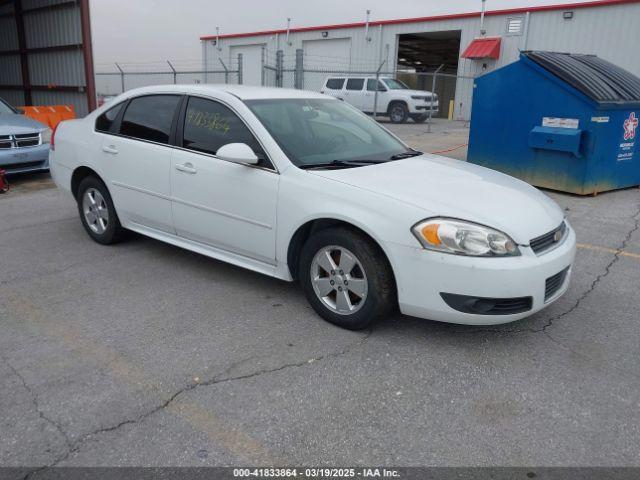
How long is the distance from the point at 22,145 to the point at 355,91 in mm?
16295

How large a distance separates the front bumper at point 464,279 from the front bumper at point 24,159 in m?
7.23

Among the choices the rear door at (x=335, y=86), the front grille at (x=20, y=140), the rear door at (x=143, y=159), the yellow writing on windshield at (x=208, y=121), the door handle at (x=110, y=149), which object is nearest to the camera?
the yellow writing on windshield at (x=208, y=121)

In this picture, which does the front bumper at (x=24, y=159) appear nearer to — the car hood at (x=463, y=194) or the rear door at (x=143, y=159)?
the rear door at (x=143, y=159)

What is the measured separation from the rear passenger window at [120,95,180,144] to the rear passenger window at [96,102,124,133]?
146 millimetres

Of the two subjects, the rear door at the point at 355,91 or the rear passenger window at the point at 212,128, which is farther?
the rear door at the point at 355,91

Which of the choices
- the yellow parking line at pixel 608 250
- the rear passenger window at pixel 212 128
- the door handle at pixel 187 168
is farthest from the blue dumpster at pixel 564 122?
the door handle at pixel 187 168

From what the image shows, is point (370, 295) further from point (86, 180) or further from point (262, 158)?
point (86, 180)

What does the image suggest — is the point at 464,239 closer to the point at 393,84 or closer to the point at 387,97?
the point at 387,97

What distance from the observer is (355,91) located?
23.2m

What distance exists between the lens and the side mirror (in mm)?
3998

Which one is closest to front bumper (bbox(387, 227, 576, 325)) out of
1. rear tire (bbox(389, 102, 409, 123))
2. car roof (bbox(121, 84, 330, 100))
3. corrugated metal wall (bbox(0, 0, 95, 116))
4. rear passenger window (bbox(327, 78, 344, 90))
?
car roof (bbox(121, 84, 330, 100))

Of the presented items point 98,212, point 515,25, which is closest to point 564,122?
point 98,212

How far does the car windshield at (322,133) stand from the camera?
4203mm

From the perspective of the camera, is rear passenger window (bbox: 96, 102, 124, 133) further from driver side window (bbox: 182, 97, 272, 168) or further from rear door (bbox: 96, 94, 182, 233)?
driver side window (bbox: 182, 97, 272, 168)
